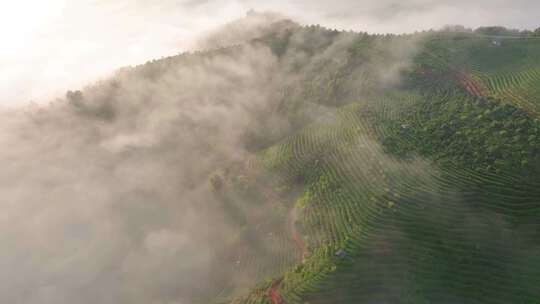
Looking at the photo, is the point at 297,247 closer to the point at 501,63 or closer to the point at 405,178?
the point at 405,178

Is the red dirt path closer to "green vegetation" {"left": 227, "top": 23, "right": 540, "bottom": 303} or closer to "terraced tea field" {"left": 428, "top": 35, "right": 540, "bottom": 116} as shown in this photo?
"green vegetation" {"left": 227, "top": 23, "right": 540, "bottom": 303}

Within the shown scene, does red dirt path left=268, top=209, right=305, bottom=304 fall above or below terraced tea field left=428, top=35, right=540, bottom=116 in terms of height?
below

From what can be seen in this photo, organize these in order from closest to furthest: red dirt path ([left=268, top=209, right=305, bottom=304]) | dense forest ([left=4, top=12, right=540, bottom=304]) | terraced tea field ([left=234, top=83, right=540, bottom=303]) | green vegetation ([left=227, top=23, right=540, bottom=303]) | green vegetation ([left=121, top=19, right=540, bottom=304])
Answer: terraced tea field ([left=234, top=83, right=540, bottom=303]) < green vegetation ([left=227, top=23, right=540, bottom=303]) < green vegetation ([left=121, top=19, right=540, bottom=304]) < red dirt path ([left=268, top=209, right=305, bottom=304]) < dense forest ([left=4, top=12, right=540, bottom=304])

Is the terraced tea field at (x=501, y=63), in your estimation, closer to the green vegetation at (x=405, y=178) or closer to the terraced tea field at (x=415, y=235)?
the green vegetation at (x=405, y=178)

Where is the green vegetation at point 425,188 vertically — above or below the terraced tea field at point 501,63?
below

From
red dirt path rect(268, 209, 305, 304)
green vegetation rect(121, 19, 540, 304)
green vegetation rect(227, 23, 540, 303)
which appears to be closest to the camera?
green vegetation rect(227, 23, 540, 303)

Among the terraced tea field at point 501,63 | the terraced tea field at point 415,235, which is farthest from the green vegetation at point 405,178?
the terraced tea field at point 501,63

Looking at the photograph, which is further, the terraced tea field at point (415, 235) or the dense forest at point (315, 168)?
the dense forest at point (315, 168)

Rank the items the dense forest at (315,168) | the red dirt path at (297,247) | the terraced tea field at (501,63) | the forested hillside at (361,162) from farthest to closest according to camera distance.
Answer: the terraced tea field at (501,63) < the dense forest at (315,168) < the red dirt path at (297,247) < the forested hillside at (361,162)

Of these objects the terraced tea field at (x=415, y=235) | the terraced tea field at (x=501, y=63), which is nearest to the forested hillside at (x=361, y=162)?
the terraced tea field at (x=415, y=235)

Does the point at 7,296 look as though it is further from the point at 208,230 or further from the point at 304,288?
the point at 304,288

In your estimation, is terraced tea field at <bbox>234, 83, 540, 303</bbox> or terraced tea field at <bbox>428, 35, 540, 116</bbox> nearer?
terraced tea field at <bbox>234, 83, 540, 303</bbox>

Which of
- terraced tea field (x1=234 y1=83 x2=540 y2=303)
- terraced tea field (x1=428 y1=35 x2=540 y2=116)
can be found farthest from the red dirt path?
terraced tea field (x1=428 y1=35 x2=540 y2=116)

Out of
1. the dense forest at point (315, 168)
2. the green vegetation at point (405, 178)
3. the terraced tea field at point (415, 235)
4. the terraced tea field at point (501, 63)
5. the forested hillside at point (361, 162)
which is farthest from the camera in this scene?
the terraced tea field at point (501, 63)
